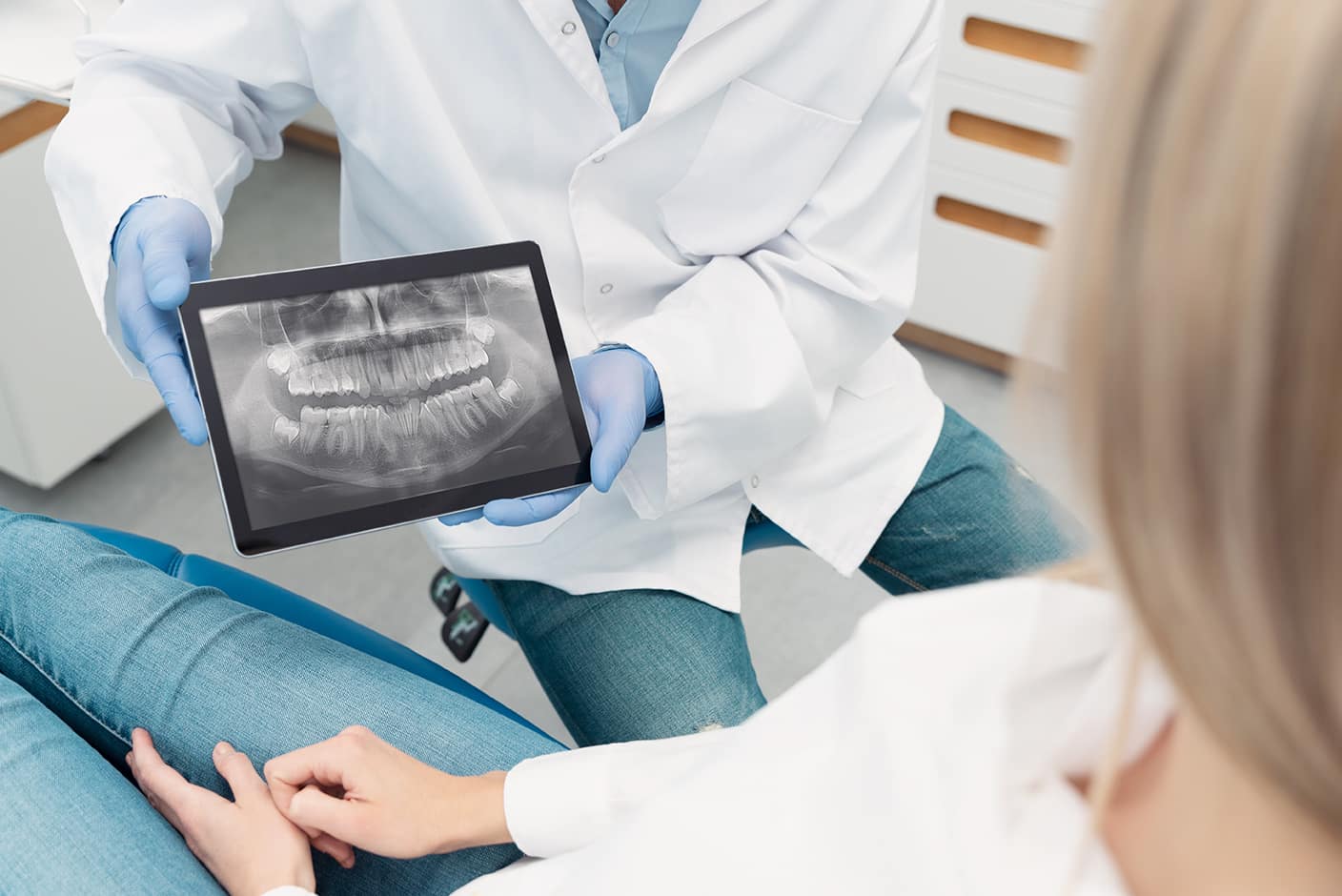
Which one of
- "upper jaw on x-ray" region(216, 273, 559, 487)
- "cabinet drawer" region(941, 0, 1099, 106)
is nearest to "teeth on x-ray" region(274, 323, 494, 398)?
"upper jaw on x-ray" region(216, 273, 559, 487)

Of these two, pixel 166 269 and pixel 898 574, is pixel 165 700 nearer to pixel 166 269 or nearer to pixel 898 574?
pixel 166 269

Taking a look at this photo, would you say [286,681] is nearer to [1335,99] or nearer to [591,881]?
[591,881]

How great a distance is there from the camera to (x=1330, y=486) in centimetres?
27

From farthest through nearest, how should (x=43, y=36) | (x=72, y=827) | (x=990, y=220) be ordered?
(x=990, y=220), (x=43, y=36), (x=72, y=827)

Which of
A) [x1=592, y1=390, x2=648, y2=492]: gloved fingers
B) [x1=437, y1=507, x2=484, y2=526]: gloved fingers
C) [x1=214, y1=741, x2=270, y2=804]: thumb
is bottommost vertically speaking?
[x1=214, y1=741, x2=270, y2=804]: thumb

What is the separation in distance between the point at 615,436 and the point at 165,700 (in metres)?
0.36

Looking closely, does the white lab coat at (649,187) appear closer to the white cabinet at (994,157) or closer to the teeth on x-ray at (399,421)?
the teeth on x-ray at (399,421)

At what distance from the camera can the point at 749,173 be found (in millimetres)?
971

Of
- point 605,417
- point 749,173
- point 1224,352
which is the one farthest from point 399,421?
point 1224,352

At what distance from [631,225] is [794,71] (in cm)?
19

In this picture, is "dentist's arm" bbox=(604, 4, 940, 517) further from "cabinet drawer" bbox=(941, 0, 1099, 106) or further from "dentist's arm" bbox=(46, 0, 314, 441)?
"cabinet drawer" bbox=(941, 0, 1099, 106)

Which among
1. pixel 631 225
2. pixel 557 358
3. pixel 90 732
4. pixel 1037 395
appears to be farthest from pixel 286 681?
pixel 1037 395

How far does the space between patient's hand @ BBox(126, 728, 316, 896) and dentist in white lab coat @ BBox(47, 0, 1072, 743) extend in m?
0.25

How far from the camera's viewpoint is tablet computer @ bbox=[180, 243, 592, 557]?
0.76m
